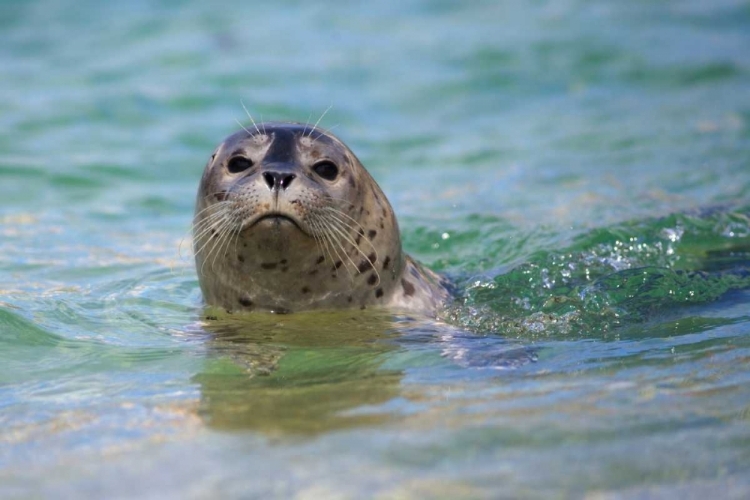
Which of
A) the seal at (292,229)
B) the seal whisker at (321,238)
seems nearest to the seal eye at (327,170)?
the seal at (292,229)

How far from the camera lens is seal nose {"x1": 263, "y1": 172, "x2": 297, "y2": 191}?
423 centimetres

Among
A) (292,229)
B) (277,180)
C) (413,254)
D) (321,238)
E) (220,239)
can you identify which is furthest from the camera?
(413,254)

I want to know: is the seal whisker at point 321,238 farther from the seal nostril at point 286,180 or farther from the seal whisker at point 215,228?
the seal whisker at point 215,228

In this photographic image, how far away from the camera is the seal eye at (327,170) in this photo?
459 centimetres

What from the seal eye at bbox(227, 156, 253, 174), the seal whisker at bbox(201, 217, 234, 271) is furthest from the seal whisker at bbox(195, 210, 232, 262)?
the seal eye at bbox(227, 156, 253, 174)

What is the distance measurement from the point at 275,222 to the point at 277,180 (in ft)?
0.53

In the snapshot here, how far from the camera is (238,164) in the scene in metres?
4.55

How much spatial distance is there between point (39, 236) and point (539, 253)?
312 cm

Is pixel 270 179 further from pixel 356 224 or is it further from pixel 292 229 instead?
pixel 356 224

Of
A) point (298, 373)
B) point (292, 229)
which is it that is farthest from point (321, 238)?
point (298, 373)

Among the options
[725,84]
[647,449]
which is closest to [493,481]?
[647,449]

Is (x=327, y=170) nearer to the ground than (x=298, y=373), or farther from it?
farther from it

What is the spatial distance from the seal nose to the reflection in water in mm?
635

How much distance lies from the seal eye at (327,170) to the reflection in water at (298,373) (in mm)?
587
